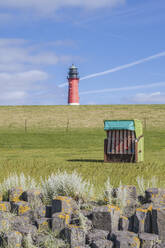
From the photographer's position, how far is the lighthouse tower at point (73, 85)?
86.8 metres

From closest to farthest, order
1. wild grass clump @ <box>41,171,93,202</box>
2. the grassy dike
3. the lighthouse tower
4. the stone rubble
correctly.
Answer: the stone rubble
wild grass clump @ <box>41,171,93,202</box>
the grassy dike
the lighthouse tower

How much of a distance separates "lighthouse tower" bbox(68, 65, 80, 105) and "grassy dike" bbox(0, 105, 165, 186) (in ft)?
90.2

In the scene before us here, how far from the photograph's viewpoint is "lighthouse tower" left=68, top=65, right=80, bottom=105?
8677cm

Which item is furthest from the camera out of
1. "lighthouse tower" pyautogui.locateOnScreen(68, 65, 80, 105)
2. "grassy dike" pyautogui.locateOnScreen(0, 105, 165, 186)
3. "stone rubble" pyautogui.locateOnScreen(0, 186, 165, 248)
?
"lighthouse tower" pyautogui.locateOnScreen(68, 65, 80, 105)

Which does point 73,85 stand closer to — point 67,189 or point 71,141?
point 71,141

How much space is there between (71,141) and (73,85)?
5864 cm

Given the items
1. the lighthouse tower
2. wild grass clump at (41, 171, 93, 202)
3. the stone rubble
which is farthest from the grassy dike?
the lighthouse tower

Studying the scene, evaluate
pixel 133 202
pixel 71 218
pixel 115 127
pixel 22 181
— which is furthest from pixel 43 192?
pixel 115 127

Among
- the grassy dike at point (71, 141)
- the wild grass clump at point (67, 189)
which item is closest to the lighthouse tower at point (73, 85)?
the grassy dike at point (71, 141)

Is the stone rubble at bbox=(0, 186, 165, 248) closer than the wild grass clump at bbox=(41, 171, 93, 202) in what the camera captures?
Yes

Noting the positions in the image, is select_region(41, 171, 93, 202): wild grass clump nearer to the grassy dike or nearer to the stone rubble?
the stone rubble

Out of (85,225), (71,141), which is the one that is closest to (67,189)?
(85,225)

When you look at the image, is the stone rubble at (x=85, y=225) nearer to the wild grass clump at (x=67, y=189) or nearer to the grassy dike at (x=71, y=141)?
the wild grass clump at (x=67, y=189)

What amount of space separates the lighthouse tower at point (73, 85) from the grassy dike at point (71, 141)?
27.5 metres
